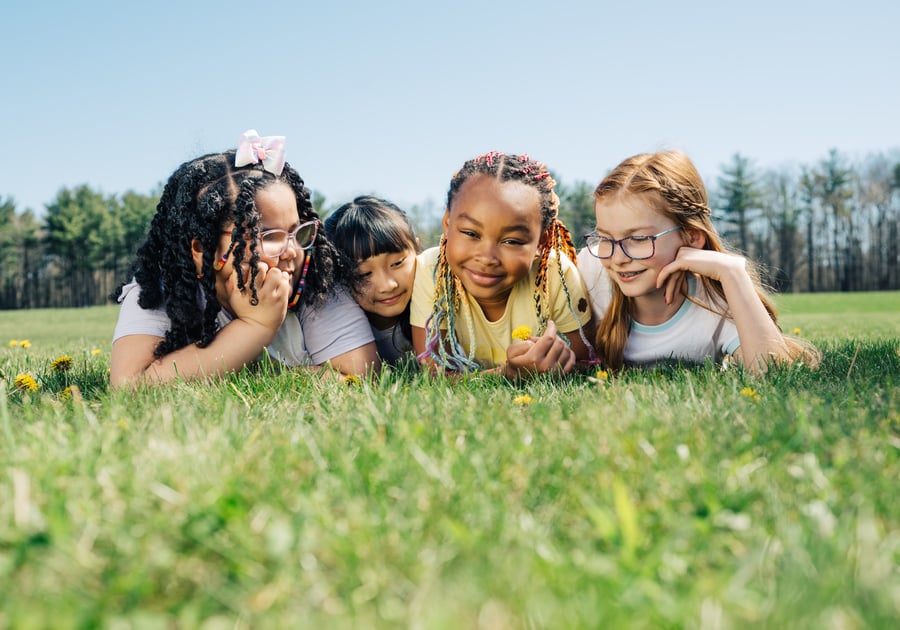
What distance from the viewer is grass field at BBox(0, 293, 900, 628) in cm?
116

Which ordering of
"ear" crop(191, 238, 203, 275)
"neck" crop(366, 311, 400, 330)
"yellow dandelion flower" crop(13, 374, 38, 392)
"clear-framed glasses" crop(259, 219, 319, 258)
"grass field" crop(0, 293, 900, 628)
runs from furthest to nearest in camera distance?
"neck" crop(366, 311, 400, 330) → "ear" crop(191, 238, 203, 275) → "clear-framed glasses" crop(259, 219, 319, 258) → "yellow dandelion flower" crop(13, 374, 38, 392) → "grass field" crop(0, 293, 900, 628)

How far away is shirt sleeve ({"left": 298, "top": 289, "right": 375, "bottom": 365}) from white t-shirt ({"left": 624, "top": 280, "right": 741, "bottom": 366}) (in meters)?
1.77

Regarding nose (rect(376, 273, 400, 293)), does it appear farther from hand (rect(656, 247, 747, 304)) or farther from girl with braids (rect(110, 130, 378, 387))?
hand (rect(656, 247, 747, 304))

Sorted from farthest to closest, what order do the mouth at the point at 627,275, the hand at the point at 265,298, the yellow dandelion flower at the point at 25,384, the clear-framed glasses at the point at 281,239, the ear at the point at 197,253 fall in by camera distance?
1. the mouth at the point at 627,275
2. the ear at the point at 197,253
3. the clear-framed glasses at the point at 281,239
4. the hand at the point at 265,298
5. the yellow dandelion flower at the point at 25,384

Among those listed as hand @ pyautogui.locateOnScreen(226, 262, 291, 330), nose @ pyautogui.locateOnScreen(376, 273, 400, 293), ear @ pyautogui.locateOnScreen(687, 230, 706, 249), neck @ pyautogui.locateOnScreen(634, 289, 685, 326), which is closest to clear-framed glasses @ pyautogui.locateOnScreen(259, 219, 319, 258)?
hand @ pyautogui.locateOnScreen(226, 262, 291, 330)

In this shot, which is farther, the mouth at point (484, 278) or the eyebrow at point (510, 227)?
the mouth at point (484, 278)

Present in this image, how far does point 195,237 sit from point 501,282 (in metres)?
1.82

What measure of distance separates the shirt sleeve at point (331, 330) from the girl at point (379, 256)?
328 mm

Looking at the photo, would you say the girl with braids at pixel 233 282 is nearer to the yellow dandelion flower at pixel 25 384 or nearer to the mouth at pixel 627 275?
the yellow dandelion flower at pixel 25 384

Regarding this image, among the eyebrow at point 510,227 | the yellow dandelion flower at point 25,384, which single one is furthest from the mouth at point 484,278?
the yellow dandelion flower at point 25,384

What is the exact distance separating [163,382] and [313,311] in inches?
47.5

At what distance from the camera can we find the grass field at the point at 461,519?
1.16 meters

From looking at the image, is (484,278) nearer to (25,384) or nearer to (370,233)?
(370,233)

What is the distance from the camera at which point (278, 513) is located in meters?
1.48
